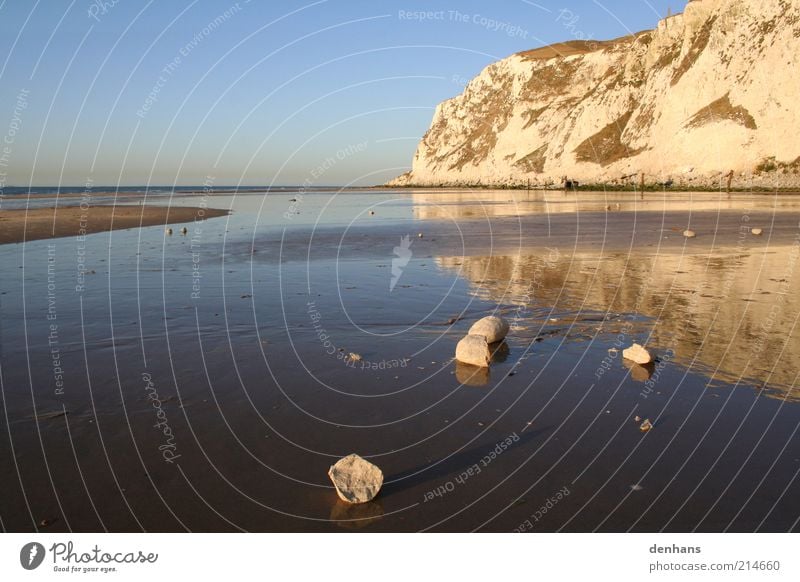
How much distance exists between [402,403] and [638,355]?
388cm

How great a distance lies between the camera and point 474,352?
941 cm

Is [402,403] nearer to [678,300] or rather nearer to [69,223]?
[678,300]

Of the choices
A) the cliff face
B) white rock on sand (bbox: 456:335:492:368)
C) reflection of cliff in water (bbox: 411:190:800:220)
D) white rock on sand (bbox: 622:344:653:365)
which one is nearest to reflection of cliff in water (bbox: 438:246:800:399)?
white rock on sand (bbox: 622:344:653:365)

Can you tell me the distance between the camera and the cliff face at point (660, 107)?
69438mm

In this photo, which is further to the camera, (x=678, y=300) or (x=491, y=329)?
(x=678, y=300)

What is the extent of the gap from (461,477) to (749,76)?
272ft

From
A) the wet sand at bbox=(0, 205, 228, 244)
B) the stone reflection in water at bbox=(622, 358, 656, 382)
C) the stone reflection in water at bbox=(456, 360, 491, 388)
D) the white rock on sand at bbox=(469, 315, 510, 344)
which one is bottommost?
the stone reflection in water at bbox=(622, 358, 656, 382)

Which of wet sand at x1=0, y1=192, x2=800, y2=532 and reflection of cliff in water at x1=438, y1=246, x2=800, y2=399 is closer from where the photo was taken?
wet sand at x1=0, y1=192, x2=800, y2=532

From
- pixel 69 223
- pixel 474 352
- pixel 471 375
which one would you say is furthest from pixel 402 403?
pixel 69 223

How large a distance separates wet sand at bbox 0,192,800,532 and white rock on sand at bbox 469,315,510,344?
25 cm

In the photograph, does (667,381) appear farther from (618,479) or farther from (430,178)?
(430,178)

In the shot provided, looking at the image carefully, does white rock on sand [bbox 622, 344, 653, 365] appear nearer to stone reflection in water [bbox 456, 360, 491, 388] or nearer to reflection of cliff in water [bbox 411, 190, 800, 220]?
stone reflection in water [bbox 456, 360, 491, 388]

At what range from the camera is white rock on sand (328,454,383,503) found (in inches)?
218

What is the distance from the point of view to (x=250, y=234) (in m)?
32.0
